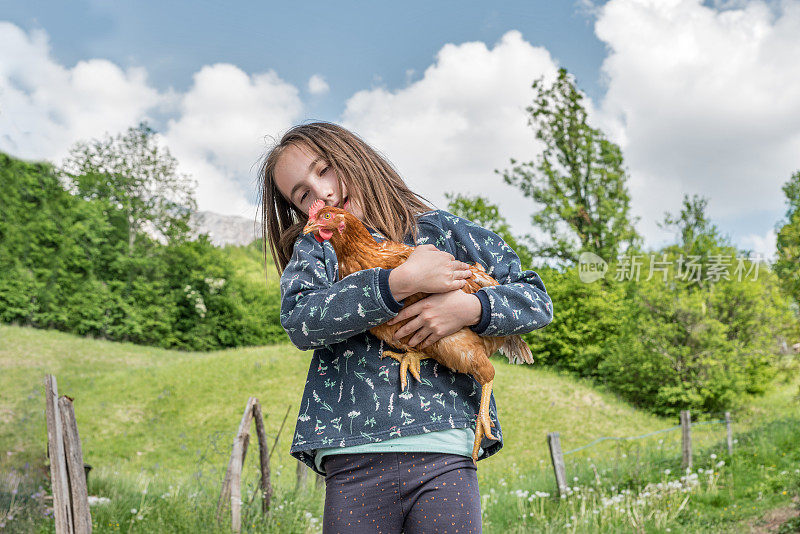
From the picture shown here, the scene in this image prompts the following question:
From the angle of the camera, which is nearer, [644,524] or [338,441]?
[338,441]

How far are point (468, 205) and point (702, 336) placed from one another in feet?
25.4

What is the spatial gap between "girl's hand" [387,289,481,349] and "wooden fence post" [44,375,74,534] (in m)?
2.40

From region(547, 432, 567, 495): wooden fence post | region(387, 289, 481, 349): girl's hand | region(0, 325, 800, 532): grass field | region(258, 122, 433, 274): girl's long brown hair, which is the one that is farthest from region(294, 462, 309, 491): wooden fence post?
region(387, 289, 481, 349): girl's hand

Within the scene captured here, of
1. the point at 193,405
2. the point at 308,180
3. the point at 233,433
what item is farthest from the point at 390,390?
the point at 193,405

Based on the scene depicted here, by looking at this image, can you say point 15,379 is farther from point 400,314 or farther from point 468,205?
point 400,314

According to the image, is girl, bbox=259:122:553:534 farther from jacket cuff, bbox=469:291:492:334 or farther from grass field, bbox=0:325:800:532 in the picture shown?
grass field, bbox=0:325:800:532

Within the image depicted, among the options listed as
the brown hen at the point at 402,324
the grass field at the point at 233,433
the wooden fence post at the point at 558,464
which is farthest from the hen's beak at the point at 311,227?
the wooden fence post at the point at 558,464

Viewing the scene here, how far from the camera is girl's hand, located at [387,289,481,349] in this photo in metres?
1.42

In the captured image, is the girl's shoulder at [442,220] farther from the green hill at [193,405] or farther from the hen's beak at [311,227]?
the green hill at [193,405]

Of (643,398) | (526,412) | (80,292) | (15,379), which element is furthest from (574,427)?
(80,292)

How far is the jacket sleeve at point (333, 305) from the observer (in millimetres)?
1365

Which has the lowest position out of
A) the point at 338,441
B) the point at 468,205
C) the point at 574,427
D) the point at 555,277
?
the point at 574,427

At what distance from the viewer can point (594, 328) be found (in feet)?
61.4

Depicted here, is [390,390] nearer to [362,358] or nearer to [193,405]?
[362,358]
